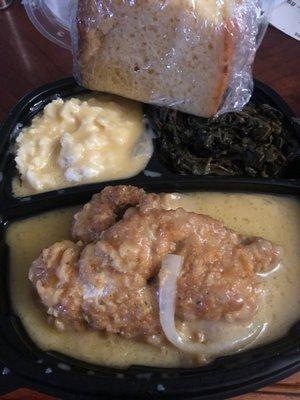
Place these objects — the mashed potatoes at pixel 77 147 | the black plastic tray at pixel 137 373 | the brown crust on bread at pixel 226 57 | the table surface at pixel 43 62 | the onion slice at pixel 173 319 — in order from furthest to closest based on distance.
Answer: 1. the table surface at pixel 43 62
2. the mashed potatoes at pixel 77 147
3. the brown crust on bread at pixel 226 57
4. the onion slice at pixel 173 319
5. the black plastic tray at pixel 137 373

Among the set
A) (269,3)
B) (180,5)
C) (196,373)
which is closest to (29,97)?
(180,5)

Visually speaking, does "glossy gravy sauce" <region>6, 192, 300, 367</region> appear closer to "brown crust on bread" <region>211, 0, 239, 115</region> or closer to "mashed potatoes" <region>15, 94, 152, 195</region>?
"mashed potatoes" <region>15, 94, 152, 195</region>

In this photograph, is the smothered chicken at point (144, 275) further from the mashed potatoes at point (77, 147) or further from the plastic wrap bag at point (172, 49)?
the plastic wrap bag at point (172, 49)

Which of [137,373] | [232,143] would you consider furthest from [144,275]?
[232,143]

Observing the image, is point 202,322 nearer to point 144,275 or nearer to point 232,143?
point 144,275

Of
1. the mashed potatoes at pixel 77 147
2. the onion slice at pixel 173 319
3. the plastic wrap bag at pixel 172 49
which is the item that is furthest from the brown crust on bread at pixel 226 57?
the onion slice at pixel 173 319

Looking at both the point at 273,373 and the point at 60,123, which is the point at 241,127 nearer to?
the point at 60,123
